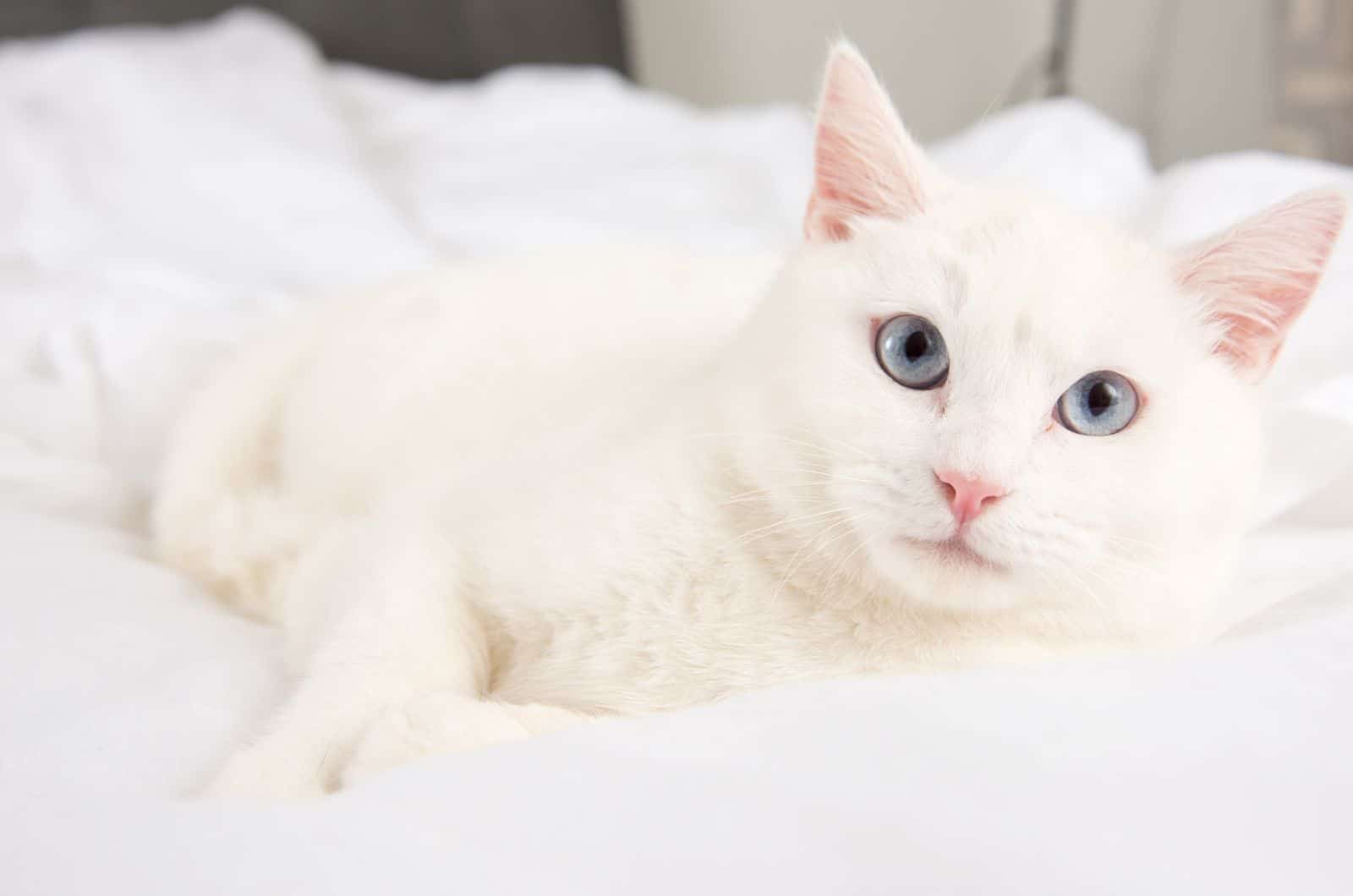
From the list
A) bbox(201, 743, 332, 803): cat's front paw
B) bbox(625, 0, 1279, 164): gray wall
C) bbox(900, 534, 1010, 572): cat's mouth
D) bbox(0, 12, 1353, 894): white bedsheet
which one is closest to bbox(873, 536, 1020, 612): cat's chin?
bbox(900, 534, 1010, 572): cat's mouth

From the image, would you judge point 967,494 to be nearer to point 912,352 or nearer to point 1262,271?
point 912,352

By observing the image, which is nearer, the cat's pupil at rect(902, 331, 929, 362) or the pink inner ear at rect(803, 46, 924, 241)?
the cat's pupil at rect(902, 331, 929, 362)

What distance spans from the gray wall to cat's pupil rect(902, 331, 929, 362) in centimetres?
269

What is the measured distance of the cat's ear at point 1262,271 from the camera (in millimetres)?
981

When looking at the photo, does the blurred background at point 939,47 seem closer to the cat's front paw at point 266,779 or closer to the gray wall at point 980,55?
the gray wall at point 980,55

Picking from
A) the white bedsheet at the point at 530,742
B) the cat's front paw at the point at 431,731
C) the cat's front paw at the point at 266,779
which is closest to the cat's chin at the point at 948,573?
the white bedsheet at the point at 530,742

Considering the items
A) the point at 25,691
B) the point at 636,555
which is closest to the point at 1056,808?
the point at 636,555

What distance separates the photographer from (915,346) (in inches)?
37.6

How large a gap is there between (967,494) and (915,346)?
174 mm

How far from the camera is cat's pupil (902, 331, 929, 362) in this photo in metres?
0.95

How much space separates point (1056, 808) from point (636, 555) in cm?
46

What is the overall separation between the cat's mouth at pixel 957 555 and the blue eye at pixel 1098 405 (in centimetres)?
15

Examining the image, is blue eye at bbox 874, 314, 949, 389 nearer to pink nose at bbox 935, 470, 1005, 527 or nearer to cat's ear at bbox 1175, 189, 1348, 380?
pink nose at bbox 935, 470, 1005, 527

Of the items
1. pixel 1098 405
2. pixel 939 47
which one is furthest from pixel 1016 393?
pixel 939 47
